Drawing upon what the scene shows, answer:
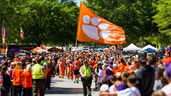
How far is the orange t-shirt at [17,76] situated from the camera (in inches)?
569

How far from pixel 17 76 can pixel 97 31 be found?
15.1ft

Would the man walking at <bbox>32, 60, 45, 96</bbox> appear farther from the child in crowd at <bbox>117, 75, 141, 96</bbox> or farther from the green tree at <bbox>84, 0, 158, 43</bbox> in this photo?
the green tree at <bbox>84, 0, 158, 43</bbox>

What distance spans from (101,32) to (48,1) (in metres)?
60.4

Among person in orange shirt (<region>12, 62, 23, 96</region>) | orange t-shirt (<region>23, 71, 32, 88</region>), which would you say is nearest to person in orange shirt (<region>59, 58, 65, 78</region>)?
person in orange shirt (<region>12, 62, 23, 96</region>)

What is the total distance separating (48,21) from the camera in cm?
7169

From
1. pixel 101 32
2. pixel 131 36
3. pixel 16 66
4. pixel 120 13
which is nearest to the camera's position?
pixel 16 66

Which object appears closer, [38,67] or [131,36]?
[38,67]

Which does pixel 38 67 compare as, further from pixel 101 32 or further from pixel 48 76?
pixel 48 76

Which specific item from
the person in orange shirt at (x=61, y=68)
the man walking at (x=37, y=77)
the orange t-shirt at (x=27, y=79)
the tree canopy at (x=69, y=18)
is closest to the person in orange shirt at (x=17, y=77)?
the orange t-shirt at (x=27, y=79)

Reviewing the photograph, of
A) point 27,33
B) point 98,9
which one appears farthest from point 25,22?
point 98,9

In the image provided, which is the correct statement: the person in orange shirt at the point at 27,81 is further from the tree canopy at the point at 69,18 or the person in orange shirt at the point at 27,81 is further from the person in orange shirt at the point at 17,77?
the tree canopy at the point at 69,18

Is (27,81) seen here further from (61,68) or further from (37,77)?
(61,68)

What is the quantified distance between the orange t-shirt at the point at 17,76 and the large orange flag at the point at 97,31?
3.35 m

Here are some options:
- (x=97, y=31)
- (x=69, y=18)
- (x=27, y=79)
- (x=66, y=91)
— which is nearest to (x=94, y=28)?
(x=97, y=31)
